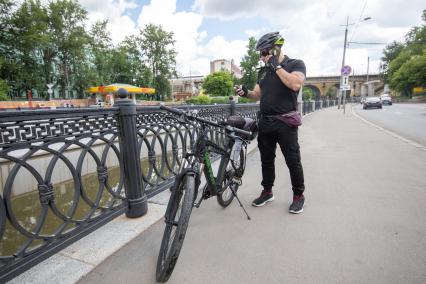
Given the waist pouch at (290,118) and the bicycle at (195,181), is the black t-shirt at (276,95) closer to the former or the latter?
the waist pouch at (290,118)

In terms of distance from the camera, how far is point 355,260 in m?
2.21

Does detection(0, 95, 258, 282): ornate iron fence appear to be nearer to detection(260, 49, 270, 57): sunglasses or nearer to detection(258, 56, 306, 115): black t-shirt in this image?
detection(258, 56, 306, 115): black t-shirt

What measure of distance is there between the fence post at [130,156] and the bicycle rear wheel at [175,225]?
1.08 meters

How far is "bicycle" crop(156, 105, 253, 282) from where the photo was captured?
6.36 feet

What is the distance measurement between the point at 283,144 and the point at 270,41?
1.15 m

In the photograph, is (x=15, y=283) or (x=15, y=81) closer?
(x=15, y=283)

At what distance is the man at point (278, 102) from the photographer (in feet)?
9.00

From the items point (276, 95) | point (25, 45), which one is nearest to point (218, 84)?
point (25, 45)

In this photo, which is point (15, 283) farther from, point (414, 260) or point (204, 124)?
point (414, 260)

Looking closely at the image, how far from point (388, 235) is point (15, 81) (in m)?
39.3

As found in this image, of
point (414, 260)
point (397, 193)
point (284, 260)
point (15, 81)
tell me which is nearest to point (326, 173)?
point (397, 193)

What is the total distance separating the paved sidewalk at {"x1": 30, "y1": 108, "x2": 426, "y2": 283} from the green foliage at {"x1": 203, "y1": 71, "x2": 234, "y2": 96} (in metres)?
67.9

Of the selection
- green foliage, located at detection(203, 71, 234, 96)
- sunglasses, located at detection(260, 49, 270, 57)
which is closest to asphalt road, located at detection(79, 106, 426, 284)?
sunglasses, located at detection(260, 49, 270, 57)

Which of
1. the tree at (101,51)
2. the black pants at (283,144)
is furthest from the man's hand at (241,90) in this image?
the tree at (101,51)
